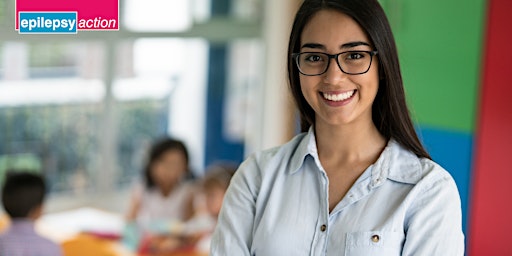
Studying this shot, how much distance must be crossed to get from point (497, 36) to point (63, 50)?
2.11m

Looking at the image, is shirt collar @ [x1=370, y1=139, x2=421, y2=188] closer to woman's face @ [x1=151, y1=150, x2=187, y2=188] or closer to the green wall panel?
the green wall panel

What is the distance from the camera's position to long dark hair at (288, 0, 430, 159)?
1.37 meters

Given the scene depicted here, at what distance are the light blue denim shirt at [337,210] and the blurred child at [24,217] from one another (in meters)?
1.54

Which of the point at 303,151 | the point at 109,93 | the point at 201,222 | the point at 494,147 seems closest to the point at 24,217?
the point at 201,222

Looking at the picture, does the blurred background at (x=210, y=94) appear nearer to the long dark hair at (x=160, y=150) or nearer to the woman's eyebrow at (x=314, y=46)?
the long dark hair at (x=160, y=150)

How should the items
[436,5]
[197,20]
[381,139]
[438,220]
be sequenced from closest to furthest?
[438,220], [381,139], [436,5], [197,20]

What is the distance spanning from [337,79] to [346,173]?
18 centimetres

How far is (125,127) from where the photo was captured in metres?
4.58

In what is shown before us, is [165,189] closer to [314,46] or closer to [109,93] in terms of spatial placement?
[109,93]

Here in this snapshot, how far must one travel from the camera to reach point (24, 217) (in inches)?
117

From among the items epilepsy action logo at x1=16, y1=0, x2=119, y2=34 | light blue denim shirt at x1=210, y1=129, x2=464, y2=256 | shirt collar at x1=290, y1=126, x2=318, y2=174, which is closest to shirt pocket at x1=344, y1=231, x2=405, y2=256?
light blue denim shirt at x1=210, y1=129, x2=464, y2=256

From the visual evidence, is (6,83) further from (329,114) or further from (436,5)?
(329,114)

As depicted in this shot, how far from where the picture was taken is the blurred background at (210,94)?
356 centimetres

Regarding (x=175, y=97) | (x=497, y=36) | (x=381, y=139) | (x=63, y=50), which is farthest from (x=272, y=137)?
(x=381, y=139)
